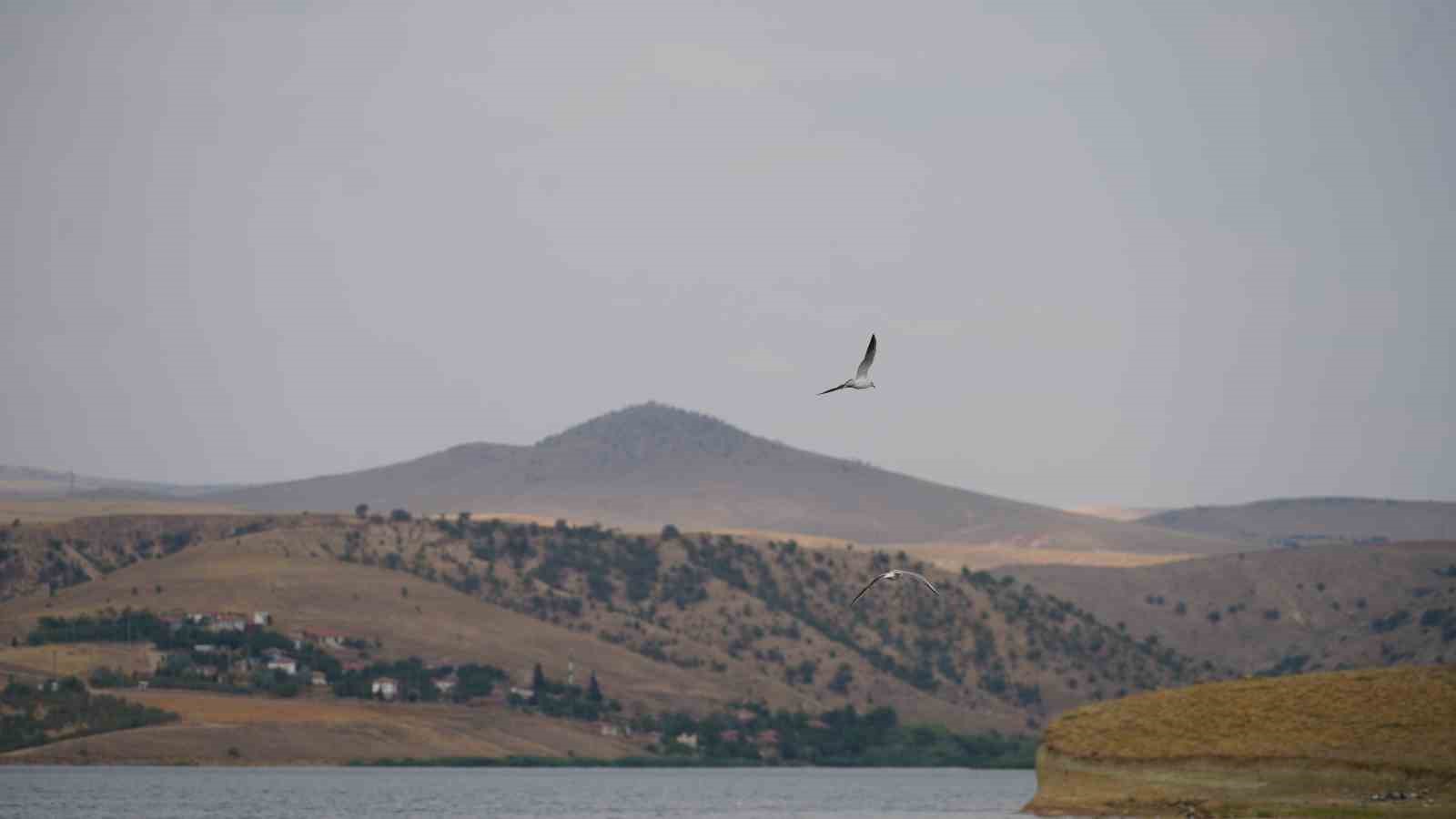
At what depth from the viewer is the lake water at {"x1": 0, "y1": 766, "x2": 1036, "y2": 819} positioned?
88.7 m

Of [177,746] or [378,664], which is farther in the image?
[378,664]

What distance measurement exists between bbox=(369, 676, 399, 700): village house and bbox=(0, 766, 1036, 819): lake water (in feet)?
48.8

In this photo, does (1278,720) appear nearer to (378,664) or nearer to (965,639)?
(378,664)

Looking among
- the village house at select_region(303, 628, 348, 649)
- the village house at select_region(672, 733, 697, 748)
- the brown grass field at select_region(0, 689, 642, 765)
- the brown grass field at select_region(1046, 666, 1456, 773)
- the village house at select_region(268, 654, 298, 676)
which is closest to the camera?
the brown grass field at select_region(1046, 666, 1456, 773)

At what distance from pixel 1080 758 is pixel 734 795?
40.4 m

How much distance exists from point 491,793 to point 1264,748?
4998 centimetres

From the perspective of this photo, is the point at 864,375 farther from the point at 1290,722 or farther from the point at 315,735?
the point at 315,735

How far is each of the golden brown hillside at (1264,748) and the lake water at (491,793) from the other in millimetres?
8120

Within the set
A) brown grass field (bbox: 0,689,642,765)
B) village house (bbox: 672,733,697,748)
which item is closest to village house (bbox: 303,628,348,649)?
brown grass field (bbox: 0,689,642,765)

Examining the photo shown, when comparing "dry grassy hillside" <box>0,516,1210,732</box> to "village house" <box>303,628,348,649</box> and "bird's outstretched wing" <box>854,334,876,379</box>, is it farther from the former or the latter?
"bird's outstretched wing" <box>854,334,876,379</box>

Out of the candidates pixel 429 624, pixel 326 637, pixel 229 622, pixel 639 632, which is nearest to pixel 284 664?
pixel 326 637

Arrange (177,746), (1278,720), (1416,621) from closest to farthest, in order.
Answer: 1. (1278,720)
2. (177,746)
3. (1416,621)

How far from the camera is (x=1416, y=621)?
199500mm

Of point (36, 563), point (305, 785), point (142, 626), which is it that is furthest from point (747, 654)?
point (305, 785)
